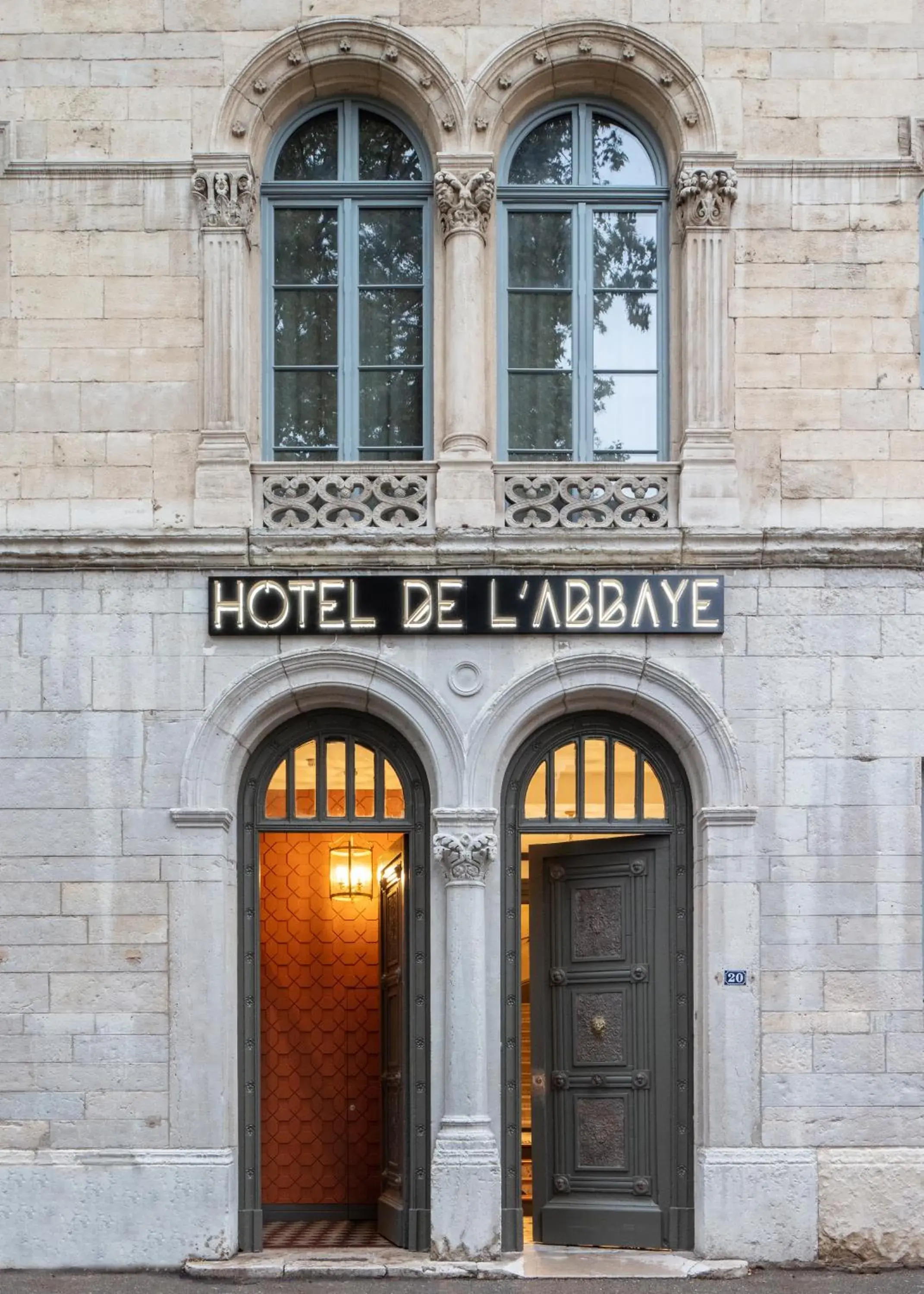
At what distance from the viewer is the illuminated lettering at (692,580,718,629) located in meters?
12.0

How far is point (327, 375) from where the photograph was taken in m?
12.6

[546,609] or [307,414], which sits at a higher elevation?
[307,414]

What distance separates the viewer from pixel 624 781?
12.3 m

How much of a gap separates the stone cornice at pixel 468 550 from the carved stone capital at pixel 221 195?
2204 millimetres

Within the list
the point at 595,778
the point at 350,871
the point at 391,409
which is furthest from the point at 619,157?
the point at 350,871

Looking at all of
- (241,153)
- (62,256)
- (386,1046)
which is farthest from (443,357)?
(386,1046)

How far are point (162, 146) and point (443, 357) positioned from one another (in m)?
2.48

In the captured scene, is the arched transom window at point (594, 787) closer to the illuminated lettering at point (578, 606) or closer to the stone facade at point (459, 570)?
the stone facade at point (459, 570)

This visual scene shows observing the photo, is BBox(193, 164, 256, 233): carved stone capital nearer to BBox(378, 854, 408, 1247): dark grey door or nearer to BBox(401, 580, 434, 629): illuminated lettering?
BBox(401, 580, 434, 629): illuminated lettering

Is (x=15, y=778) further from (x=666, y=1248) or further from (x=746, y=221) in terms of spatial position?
(x=746, y=221)

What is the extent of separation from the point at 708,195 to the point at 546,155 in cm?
129

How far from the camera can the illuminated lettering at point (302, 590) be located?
12008mm

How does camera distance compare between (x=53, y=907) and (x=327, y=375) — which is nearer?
(x=53, y=907)

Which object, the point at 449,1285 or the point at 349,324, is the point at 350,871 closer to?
the point at 449,1285
